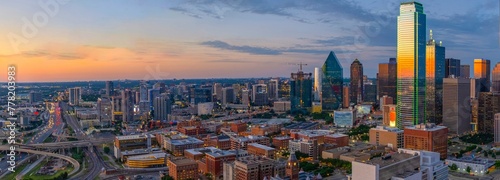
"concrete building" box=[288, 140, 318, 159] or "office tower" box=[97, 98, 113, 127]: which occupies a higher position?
"office tower" box=[97, 98, 113, 127]

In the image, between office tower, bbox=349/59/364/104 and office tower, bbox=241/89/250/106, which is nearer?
office tower, bbox=241/89/250/106

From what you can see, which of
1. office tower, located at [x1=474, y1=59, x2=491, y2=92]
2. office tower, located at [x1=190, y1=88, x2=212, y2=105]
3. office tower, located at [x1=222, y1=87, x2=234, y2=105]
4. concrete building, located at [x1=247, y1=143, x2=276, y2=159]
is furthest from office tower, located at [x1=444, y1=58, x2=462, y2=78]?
office tower, located at [x1=190, y1=88, x2=212, y2=105]

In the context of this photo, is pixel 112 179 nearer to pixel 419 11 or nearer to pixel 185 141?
pixel 185 141

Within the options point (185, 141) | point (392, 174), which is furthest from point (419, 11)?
point (392, 174)

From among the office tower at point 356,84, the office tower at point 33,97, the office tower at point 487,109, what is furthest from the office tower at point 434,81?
the office tower at point 33,97

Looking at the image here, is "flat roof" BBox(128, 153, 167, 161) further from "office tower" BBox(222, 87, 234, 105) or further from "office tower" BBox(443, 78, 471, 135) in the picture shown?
"office tower" BBox(222, 87, 234, 105)

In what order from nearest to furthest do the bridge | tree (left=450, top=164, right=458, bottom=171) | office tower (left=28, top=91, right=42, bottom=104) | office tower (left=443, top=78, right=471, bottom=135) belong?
tree (left=450, top=164, right=458, bottom=171) < the bridge < office tower (left=443, top=78, right=471, bottom=135) < office tower (left=28, top=91, right=42, bottom=104)

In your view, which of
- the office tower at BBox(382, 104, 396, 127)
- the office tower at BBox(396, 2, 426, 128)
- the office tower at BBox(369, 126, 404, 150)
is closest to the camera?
the office tower at BBox(369, 126, 404, 150)
